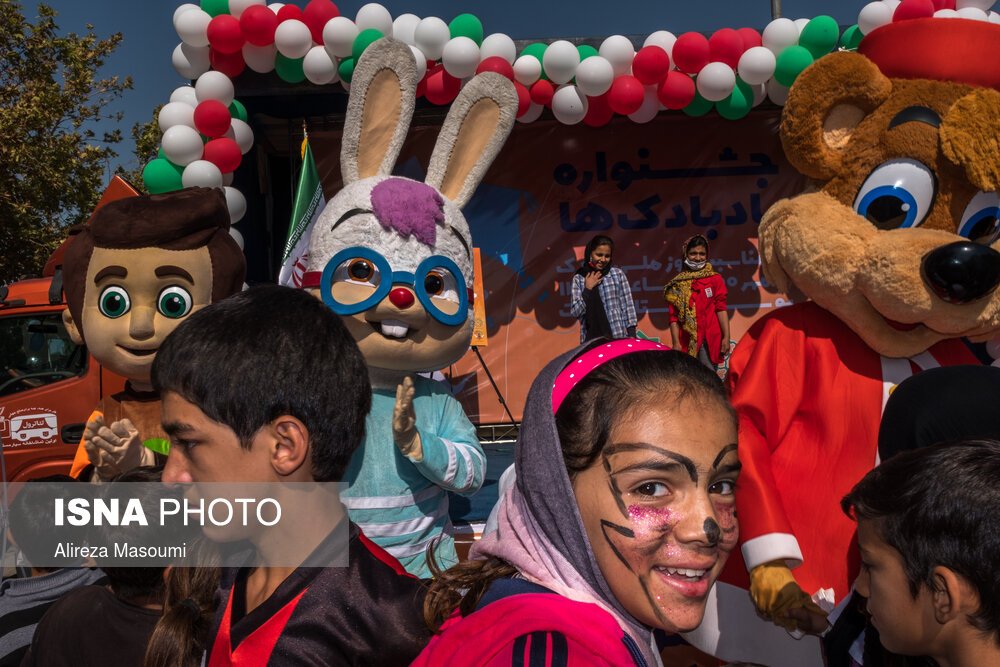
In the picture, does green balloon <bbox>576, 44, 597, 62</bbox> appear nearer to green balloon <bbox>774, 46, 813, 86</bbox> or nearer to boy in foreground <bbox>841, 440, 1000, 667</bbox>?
green balloon <bbox>774, 46, 813, 86</bbox>

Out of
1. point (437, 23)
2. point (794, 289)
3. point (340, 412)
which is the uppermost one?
point (437, 23)

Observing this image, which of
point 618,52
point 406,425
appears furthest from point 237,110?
point 406,425

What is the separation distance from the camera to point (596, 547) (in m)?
1.16

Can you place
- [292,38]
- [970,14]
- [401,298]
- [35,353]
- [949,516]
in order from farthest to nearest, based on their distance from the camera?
[292,38] < [35,353] < [970,14] < [401,298] < [949,516]

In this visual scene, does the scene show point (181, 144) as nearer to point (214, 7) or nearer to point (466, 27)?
point (214, 7)

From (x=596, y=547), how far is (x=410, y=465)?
141 centimetres

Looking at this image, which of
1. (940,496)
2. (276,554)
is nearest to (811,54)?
(940,496)

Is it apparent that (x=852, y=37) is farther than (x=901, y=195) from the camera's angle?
Yes

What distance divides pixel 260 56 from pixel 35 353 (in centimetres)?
255

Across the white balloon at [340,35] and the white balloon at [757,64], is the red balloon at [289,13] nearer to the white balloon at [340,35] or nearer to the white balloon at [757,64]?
the white balloon at [340,35]

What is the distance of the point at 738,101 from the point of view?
19.8ft

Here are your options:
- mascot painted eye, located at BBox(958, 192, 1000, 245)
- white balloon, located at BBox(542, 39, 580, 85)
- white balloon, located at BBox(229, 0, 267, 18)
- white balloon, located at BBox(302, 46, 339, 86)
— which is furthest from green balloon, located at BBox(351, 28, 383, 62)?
mascot painted eye, located at BBox(958, 192, 1000, 245)

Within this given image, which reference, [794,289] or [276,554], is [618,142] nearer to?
[794,289]

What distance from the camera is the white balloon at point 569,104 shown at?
19.5ft
